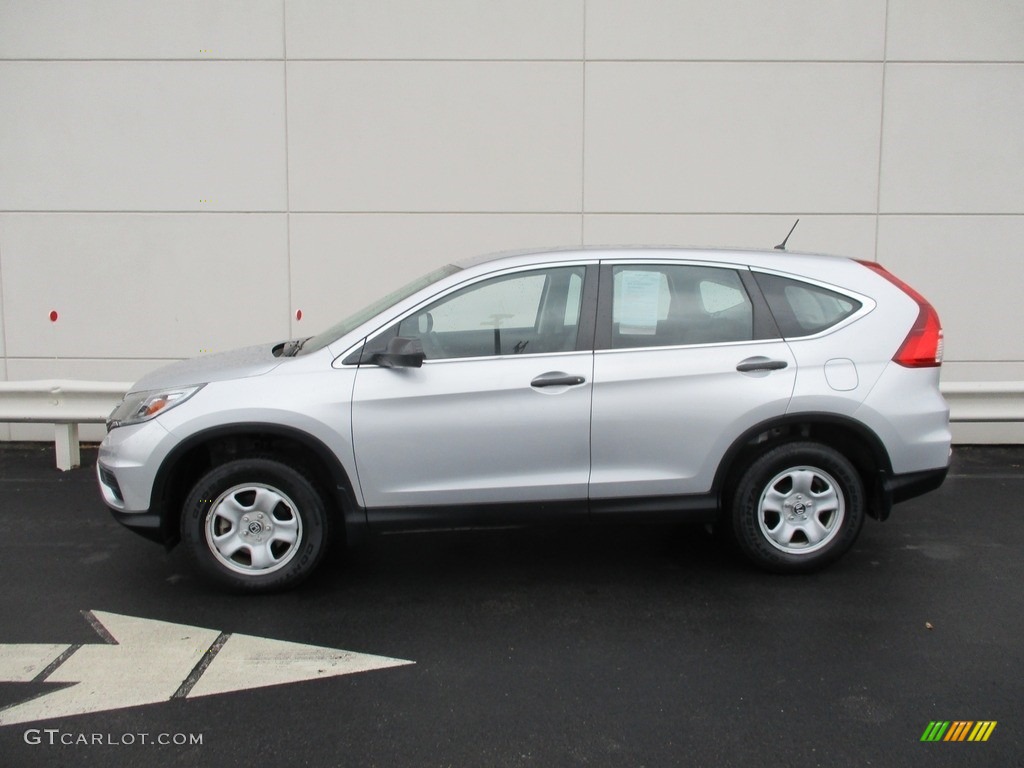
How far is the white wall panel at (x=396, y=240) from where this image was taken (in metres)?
8.28

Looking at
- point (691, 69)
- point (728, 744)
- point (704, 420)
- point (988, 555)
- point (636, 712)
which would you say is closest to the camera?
point (728, 744)

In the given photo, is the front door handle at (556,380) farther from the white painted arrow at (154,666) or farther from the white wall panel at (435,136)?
the white wall panel at (435,136)

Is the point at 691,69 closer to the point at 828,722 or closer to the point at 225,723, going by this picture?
the point at 828,722

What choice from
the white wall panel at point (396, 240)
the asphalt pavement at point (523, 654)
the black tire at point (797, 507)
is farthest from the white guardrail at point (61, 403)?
the black tire at point (797, 507)

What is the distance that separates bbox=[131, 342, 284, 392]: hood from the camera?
15.2 ft

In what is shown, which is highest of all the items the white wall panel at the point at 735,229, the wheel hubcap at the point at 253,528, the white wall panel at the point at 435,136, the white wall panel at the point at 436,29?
the white wall panel at the point at 436,29

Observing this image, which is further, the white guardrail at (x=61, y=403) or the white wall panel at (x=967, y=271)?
the white wall panel at (x=967, y=271)

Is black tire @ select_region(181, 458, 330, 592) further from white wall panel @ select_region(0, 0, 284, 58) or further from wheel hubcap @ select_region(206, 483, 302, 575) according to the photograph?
white wall panel @ select_region(0, 0, 284, 58)

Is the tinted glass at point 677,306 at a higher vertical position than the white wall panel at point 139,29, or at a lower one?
lower

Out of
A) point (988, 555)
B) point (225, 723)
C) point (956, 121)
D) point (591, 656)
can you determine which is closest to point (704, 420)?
point (591, 656)

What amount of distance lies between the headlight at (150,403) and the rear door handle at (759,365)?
8.97 feet

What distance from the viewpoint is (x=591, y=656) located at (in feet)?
13.1

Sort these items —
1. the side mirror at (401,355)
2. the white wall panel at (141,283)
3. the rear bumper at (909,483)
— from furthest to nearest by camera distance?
the white wall panel at (141,283) < the rear bumper at (909,483) < the side mirror at (401,355)

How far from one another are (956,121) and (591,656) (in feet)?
21.5
